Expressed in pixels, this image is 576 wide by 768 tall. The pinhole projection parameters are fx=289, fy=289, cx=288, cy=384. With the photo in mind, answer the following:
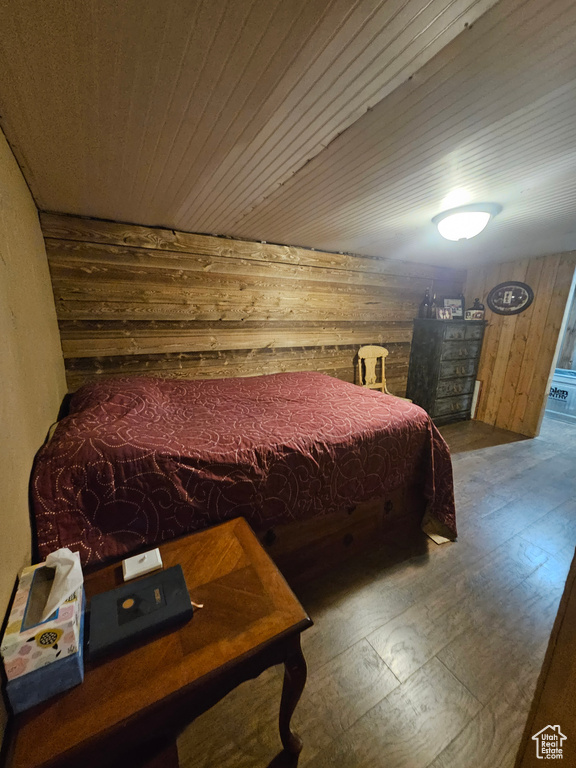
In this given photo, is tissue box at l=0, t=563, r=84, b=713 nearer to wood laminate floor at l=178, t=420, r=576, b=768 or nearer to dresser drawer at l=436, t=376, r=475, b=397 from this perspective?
wood laminate floor at l=178, t=420, r=576, b=768

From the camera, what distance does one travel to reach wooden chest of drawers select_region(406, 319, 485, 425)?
3604mm

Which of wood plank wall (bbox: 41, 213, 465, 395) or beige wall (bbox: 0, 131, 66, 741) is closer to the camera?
beige wall (bbox: 0, 131, 66, 741)

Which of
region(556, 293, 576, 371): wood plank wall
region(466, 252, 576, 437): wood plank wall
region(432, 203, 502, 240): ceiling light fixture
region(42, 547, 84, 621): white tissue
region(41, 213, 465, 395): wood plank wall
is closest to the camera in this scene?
region(42, 547, 84, 621): white tissue

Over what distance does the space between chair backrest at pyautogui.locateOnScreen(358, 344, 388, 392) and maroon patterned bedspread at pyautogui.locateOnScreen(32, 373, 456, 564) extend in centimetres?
146

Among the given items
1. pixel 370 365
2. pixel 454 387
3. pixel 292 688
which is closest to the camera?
pixel 292 688

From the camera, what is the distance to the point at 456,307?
393 cm

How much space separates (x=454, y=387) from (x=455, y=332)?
2.38ft

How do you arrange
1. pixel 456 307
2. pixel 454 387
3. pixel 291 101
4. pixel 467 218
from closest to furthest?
pixel 291 101
pixel 467 218
pixel 454 387
pixel 456 307

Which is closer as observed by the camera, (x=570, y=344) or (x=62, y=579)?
(x=62, y=579)

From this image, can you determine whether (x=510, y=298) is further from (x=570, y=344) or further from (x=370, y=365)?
(x=570, y=344)

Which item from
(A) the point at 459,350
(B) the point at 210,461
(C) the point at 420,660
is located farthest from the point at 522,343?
(B) the point at 210,461

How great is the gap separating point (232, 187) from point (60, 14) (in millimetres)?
1044

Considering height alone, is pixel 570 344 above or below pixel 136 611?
above

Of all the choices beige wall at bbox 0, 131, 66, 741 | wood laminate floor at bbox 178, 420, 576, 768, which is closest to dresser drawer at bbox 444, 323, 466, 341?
wood laminate floor at bbox 178, 420, 576, 768
